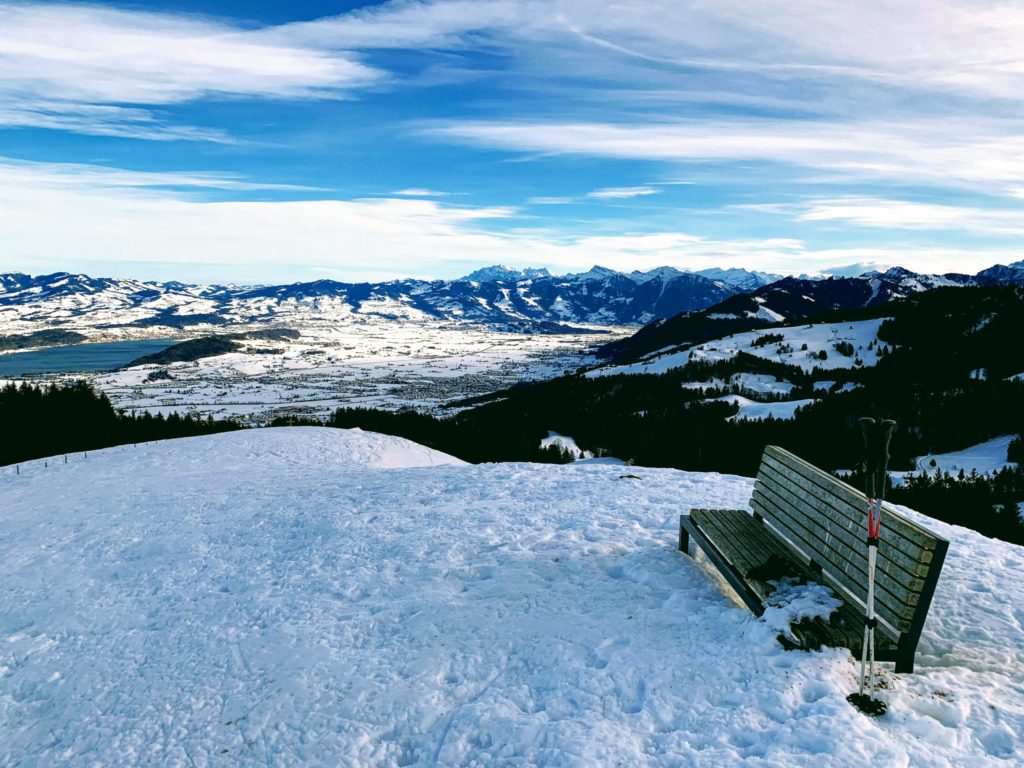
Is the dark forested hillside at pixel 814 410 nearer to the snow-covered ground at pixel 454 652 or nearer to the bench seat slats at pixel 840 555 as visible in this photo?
the bench seat slats at pixel 840 555

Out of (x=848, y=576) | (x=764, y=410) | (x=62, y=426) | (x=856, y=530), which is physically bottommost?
(x=764, y=410)

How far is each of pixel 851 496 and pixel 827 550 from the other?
84cm

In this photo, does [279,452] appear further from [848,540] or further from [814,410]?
[814,410]

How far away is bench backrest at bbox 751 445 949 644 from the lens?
5.66 m

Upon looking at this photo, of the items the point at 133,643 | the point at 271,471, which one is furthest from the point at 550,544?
the point at 271,471

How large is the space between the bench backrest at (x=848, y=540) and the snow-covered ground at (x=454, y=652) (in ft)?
2.57

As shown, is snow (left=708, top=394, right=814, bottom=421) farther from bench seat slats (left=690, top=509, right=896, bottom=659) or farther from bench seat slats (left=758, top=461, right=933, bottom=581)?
bench seat slats (left=758, top=461, right=933, bottom=581)

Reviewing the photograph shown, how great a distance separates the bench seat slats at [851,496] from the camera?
5.61 metres

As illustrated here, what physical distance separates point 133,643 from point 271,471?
12604 millimetres

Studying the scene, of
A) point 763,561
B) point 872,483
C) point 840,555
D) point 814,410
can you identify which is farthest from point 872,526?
point 814,410

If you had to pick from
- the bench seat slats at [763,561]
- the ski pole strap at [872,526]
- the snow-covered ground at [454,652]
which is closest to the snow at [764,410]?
the bench seat slats at [763,561]

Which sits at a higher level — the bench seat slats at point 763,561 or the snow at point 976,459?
the bench seat slats at point 763,561

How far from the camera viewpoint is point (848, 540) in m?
6.90

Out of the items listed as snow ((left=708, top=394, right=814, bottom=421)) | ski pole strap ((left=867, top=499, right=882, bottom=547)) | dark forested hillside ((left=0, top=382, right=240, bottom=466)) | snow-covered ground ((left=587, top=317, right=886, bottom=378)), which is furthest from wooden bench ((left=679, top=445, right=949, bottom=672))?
snow-covered ground ((left=587, top=317, right=886, bottom=378))
